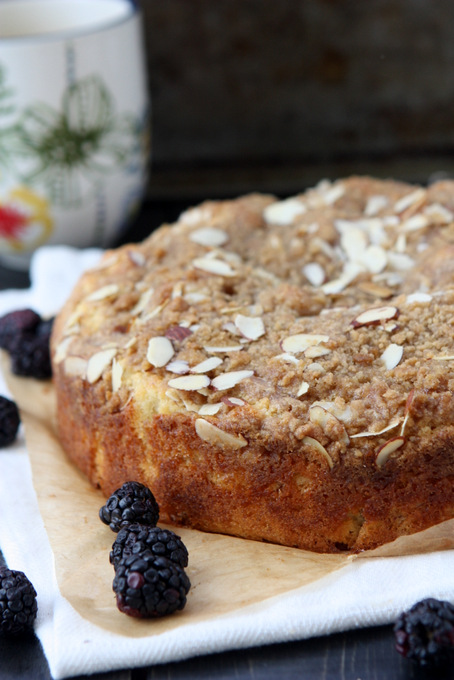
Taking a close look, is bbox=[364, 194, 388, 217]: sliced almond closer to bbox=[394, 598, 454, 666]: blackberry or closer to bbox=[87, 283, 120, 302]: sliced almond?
bbox=[87, 283, 120, 302]: sliced almond

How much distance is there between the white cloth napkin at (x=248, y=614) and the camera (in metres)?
1.42

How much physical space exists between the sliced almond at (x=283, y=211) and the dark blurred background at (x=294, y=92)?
5.07ft

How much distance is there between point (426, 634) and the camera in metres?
1.39

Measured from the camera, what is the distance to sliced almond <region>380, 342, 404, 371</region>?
1.70 m

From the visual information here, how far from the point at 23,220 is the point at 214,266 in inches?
45.8

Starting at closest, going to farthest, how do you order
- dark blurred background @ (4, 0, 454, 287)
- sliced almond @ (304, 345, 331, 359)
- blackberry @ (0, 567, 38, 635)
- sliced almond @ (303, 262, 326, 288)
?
1. blackberry @ (0, 567, 38, 635)
2. sliced almond @ (304, 345, 331, 359)
3. sliced almond @ (303, 262, 326, 288)
4. dark blurred background @ (4, 0, 454, 287)

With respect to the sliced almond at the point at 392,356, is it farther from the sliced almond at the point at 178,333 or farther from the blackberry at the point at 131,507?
the blackberry at the point at 131,507

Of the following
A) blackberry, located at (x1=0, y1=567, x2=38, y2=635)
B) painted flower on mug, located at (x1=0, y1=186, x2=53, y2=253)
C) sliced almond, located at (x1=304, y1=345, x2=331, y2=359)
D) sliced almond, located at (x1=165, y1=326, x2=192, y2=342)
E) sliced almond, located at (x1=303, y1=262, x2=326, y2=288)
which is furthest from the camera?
painted flower on mug, located at (x1=0, y1=186, x2=53, y2=253)

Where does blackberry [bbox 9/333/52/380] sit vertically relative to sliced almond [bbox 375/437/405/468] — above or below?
below

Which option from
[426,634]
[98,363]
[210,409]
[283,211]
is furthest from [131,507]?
[283,211]

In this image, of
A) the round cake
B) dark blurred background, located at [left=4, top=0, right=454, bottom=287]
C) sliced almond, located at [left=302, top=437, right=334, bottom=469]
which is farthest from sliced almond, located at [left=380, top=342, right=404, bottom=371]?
dark blurred background, located at [left=4, top=0, right=454, bottom=287]

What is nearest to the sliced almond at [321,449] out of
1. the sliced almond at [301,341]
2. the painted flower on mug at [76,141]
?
the sliced almond at [301,341]

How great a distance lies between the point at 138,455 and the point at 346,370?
470 mm

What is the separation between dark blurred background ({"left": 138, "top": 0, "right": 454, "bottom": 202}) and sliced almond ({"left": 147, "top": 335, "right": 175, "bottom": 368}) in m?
2.20
